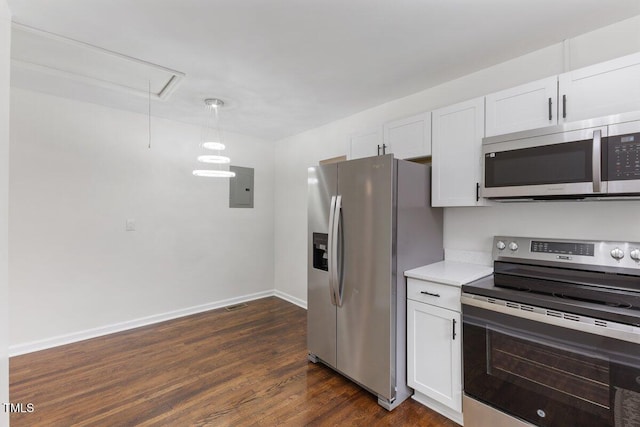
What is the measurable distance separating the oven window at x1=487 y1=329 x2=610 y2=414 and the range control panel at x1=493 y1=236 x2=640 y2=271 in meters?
0.58

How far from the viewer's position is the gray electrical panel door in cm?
414

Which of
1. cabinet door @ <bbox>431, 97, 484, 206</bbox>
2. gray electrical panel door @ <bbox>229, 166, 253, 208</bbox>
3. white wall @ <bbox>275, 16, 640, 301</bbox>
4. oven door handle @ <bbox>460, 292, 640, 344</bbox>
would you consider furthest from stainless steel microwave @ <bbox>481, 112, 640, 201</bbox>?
gray electrical panel door @ <bbox>229, 166, 253, 208</bbox>

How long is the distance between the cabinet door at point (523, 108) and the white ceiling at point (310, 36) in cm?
39

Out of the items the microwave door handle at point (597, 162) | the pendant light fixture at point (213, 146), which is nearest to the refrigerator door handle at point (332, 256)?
the pendant light fixture at point (213, 146)

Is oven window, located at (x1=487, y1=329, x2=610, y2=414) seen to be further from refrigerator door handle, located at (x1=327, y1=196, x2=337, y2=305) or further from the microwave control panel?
refrigerator door handle, located at (x1=327, y1=196, x2=337, y2=305)

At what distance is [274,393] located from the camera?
2.17 metres

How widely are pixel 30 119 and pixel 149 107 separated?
103 centimetres

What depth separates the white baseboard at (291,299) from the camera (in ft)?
13.3

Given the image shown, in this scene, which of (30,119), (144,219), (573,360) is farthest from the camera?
(144,219)

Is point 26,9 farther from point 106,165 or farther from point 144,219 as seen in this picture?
point 144,219

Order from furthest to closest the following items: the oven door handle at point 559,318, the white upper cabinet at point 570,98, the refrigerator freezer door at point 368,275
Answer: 1. the refrigerator freezer door at point 368,275
2. the white upper cabinet at point 570,98
3. the oven door handle at point 559,318

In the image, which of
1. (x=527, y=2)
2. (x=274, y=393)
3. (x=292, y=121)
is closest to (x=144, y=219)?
(x=292, y=121)

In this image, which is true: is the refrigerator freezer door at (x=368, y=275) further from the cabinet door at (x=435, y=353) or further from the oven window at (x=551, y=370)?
the oven window at (x=551, y=370)

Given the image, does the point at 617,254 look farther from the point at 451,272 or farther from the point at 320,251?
the point at 320,251
